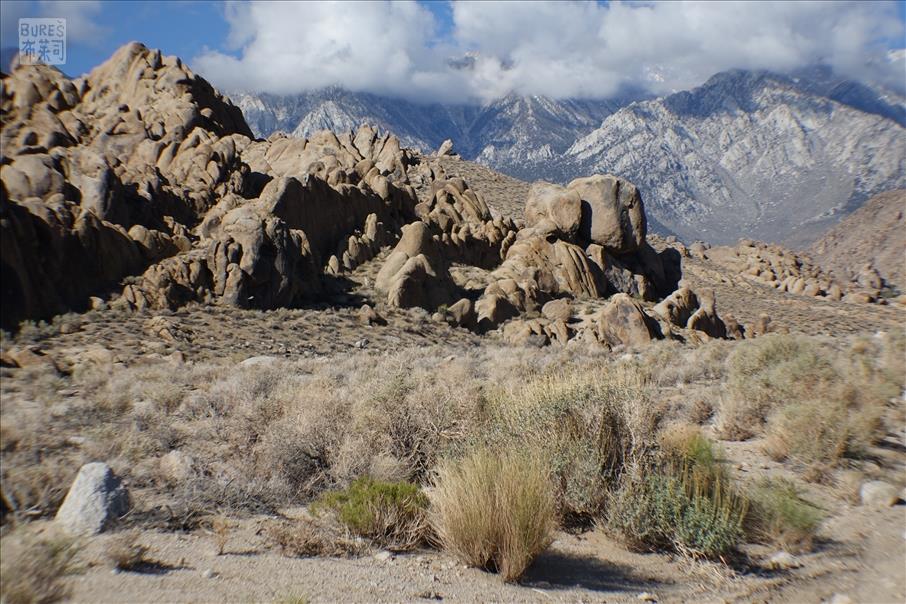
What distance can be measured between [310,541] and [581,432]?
3.56m

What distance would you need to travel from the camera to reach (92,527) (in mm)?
5336

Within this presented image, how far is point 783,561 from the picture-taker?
21.4 feet

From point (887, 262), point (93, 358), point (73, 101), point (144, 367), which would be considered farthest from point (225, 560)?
point (887, 262)

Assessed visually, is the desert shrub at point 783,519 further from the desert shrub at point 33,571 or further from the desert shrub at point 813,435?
the desert shrub at point 33,571

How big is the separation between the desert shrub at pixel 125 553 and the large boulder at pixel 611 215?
36548mm

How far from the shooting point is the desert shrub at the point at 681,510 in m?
6.50

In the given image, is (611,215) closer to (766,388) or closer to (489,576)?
(766,388)

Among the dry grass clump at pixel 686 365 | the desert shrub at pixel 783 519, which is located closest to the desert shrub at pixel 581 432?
the desert shrub at pixel 783 519

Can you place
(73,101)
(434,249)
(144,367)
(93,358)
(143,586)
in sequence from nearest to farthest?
(143,586) < (93,358) < (144,367) < (434,249) < (73,101)

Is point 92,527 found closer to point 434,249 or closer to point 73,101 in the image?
point 434,249

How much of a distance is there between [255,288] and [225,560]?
72.2 feet

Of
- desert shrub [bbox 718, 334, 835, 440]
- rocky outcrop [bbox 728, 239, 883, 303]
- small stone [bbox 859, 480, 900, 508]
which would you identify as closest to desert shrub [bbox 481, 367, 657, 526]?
small stone [bbox 859, 480, 900, 508]

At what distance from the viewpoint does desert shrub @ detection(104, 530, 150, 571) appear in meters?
4.89

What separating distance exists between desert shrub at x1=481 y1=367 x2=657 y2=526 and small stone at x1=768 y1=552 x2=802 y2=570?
1.74 m
